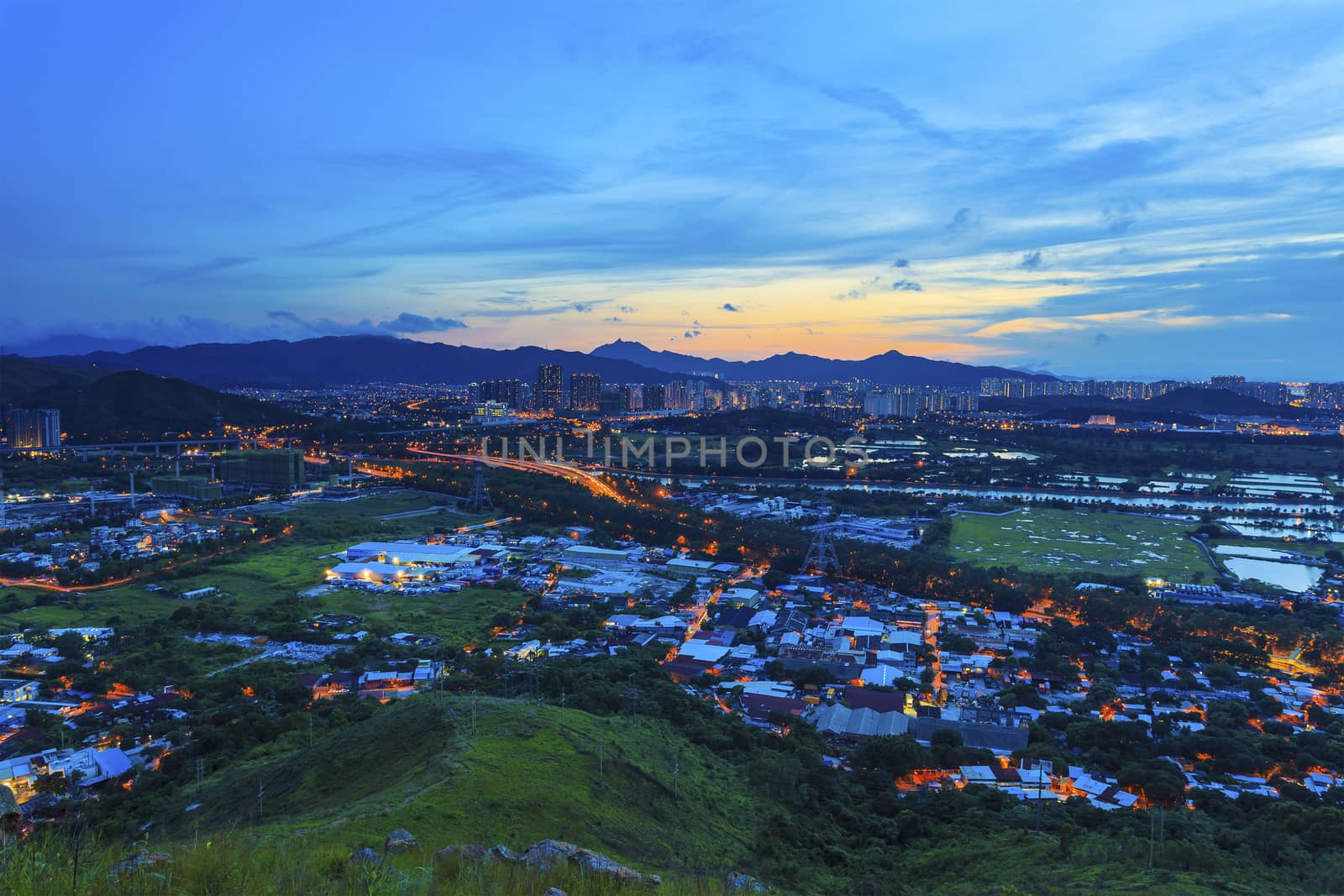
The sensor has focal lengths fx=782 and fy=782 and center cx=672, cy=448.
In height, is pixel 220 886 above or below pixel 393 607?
above

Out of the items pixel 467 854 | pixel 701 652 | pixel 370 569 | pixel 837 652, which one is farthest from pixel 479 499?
pixel 467 854

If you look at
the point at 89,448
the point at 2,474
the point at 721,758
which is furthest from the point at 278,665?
the point at 89,448

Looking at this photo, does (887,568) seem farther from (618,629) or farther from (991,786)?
(991,786)

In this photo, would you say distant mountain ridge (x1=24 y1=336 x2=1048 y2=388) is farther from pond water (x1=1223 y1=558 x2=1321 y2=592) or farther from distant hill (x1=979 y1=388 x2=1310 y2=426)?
pond water (x1=1223 y1=558 x2=1321 y2=592)

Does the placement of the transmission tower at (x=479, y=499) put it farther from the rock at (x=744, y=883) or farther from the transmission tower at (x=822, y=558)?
the rock at (x=744, y=883)

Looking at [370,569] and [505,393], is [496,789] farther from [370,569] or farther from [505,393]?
[505,393]

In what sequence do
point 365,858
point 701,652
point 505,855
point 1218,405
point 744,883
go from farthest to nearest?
point 1218,405 < point 701,652 < point 744,883 < point 505,855 < point 365,858
